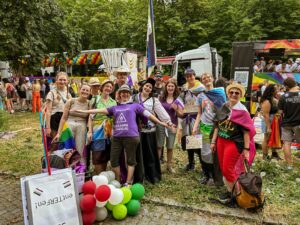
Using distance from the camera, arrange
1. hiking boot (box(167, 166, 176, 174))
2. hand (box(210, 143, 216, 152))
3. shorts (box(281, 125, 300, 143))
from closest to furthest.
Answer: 1. hand (box(210, 143, 216, 152))
2. hiking boot (box(167, 166, 176, 174))
3. shorts (box(281, 125, 300, 143))

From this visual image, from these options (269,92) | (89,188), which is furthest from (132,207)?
(269,92)

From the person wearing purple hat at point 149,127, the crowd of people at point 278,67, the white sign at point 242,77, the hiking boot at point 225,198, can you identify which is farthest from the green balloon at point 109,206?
the crowd of people at point 278,67

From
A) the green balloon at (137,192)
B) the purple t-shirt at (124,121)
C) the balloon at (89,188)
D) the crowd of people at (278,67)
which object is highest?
the crowd of people at (278,67)

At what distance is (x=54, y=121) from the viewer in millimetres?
4574

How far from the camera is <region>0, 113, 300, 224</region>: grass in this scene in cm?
387

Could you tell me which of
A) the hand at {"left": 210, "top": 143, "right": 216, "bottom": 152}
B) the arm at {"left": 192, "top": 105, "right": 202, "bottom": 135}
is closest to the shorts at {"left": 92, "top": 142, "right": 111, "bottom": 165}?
the arm at {"left": 192, "top": 105, "right": 202, "bottom": 135}

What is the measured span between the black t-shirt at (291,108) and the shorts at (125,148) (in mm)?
3294

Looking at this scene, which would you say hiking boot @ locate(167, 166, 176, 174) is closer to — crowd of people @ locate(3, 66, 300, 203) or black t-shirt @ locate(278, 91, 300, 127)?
crowd of people @ locate(3, 66, 300, 203)

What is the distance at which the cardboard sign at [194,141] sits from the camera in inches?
173

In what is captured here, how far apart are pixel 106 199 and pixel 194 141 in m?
1.78

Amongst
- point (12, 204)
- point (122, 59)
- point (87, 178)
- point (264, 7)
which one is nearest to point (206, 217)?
point (87, 178)

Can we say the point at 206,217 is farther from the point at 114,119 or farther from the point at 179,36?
the point at 179,36

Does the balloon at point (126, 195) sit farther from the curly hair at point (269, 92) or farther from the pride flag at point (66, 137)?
the curly hair at point (269, 92)

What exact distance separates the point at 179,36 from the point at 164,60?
11.9ft
